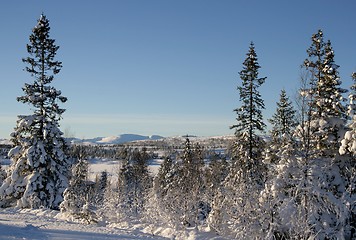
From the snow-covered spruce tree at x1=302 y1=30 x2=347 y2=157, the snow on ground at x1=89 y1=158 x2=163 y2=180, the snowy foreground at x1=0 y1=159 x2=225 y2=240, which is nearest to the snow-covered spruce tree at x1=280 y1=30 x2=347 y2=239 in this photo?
the snow-covered spruce tree at x1=302 y1=30 x2=347 y2=157

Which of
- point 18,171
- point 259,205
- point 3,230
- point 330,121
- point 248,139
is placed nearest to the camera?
point 3,230

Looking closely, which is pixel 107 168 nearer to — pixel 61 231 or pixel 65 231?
pixel 65 231

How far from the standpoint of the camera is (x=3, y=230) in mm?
12008

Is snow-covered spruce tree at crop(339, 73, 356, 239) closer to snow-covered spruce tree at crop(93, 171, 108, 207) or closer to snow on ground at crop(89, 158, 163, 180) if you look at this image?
snow-covered spruce tree at crop(93, 171, 108, 207)

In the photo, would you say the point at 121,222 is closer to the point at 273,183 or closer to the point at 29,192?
the point at 29,192

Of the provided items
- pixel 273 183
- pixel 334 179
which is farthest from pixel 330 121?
pixel 273 183

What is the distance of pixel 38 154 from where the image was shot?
21828 millimetres

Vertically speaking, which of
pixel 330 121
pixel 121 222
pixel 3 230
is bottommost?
pixel 121 222

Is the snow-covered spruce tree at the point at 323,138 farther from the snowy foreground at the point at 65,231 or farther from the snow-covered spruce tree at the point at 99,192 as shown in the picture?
the snow-covered spruce tree at the point at 99,192

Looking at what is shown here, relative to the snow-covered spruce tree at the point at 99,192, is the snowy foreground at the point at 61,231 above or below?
above

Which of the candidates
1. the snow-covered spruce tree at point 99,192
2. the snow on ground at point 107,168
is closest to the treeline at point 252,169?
the snow-covered spruce tree at point 99,192

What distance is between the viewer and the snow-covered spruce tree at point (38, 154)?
21.7m

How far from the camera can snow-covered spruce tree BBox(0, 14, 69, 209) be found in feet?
71.2

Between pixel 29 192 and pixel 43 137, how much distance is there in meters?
3.50
